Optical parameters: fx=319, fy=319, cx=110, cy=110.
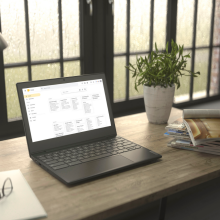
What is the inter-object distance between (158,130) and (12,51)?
1.44 meters

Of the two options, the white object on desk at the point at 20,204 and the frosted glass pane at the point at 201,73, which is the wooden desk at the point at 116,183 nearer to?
the white object on desk at the point at 20,204

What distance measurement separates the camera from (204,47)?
3562 millimetres

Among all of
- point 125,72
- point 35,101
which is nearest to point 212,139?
point 35,101

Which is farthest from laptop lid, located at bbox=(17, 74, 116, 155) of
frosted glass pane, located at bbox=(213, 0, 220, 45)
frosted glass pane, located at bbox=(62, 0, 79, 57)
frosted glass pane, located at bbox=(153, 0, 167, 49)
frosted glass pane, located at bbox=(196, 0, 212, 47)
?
frosted glass pane, located at bbox=(213, 0, 220, 45)

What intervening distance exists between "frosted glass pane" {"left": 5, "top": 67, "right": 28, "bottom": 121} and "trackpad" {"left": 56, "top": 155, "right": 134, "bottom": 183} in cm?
159

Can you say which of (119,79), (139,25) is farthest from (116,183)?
(139,25)

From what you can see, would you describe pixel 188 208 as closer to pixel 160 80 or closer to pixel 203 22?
Result: pixel 160 80

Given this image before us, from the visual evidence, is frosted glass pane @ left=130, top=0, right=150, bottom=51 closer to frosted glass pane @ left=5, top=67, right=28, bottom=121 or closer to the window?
the window

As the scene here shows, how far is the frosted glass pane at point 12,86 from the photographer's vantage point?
2438mm

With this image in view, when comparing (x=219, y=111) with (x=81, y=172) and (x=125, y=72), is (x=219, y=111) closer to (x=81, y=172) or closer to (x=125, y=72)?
(x=81, y=172)

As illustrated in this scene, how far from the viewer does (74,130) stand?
47.9 inches

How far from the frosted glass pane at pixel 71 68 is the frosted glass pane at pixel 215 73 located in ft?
5.84

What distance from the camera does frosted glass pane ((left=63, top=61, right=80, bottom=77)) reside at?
8.89 ft

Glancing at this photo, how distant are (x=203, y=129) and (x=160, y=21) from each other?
2197 millimetres
